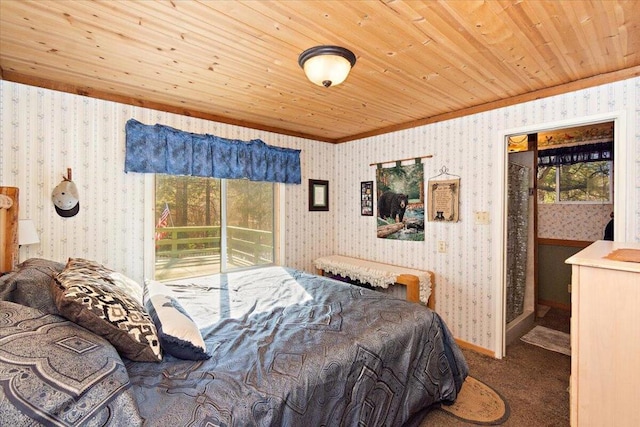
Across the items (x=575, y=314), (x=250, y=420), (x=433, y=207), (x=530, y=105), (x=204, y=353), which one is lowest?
(x=250, y=420)

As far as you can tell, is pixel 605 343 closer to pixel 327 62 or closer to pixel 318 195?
pixel 327 62

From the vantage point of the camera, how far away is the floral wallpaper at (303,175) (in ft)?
7.59

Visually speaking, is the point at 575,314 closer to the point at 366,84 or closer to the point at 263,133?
the point at 366,84

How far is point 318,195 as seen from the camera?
4.24 m

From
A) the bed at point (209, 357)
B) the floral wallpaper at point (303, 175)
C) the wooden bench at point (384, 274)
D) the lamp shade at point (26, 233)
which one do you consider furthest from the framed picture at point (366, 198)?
the lamp shade at point (26, 233)

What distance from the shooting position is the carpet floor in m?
2.02

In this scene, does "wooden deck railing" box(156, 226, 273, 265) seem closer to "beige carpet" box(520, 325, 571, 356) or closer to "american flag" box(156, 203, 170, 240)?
"american flag" box(156, 203, 170, 240)

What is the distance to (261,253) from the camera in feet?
12.6

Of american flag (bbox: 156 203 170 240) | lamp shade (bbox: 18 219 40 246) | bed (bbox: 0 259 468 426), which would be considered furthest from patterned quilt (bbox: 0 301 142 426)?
american flag (bbox: 156 203 170 240)

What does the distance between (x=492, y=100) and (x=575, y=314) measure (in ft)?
7.49

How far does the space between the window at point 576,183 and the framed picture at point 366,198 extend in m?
2.70

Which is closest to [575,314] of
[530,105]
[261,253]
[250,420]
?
[250,420]

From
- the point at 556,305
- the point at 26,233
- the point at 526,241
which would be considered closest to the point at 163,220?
the point at 26,233

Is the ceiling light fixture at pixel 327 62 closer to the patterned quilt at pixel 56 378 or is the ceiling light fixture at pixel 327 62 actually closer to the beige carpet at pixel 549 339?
the patterned quilt at pixel 56 378
